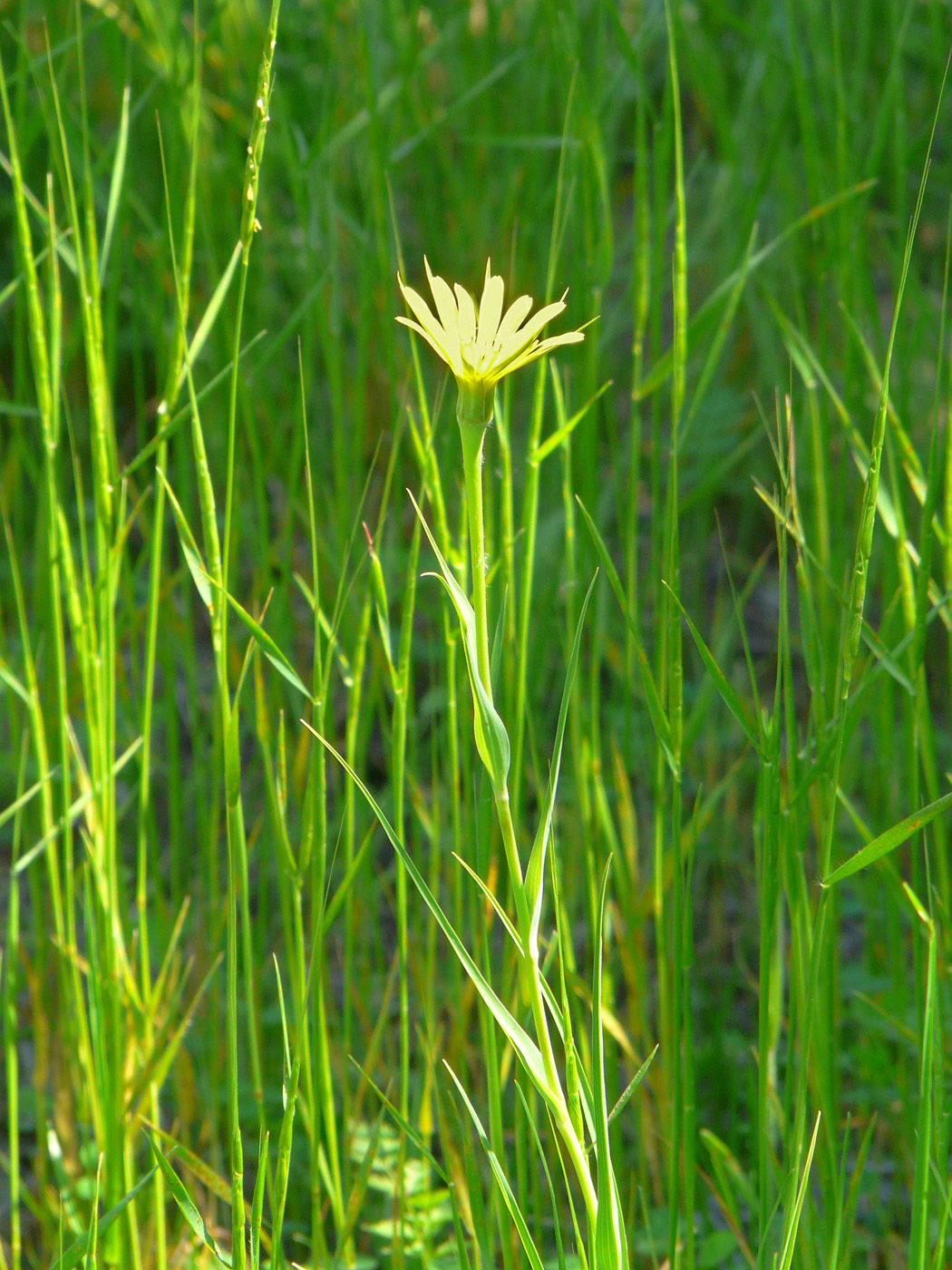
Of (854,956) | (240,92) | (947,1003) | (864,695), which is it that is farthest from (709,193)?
(864,695)

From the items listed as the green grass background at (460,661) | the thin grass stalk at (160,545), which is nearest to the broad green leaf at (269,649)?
the green grass background at (460,661)

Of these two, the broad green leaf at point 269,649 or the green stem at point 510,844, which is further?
the broad green leaf at point 269,649

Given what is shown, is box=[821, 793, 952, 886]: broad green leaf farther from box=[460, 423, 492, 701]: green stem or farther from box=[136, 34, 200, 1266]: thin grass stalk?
box=[136, 34, 200, 1266]: thin grass stalk

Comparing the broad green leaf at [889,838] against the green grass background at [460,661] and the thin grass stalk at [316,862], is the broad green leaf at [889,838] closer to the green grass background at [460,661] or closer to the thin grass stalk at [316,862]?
the green grass background at [460,661]

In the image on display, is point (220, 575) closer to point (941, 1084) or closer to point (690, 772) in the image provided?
point (941, 1084)

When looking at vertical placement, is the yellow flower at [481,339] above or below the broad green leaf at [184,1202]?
above

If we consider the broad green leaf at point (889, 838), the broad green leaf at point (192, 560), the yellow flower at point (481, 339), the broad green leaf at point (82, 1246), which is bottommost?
the broad green leaf at point (82, 1246)
